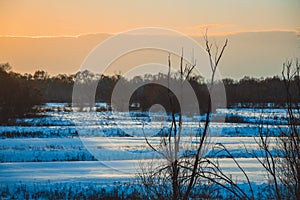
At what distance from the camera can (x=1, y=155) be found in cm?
1557

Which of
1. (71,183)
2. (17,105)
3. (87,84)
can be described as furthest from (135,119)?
(87,84)

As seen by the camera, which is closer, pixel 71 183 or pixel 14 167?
pixel 71 183

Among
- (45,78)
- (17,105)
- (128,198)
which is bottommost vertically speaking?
(128,198)

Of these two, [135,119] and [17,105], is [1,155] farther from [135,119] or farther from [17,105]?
[17,105]

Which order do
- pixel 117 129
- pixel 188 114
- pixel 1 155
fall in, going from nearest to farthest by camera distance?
pixel 1 155
pixel 117 129
pixel 188 114

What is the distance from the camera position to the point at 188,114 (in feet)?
110

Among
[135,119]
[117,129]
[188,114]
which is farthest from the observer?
[188,114]

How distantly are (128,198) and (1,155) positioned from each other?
296 inches

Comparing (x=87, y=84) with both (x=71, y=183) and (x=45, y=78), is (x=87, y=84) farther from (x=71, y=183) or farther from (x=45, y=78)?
(x=71, y=183)

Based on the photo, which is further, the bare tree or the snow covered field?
the snow covered field

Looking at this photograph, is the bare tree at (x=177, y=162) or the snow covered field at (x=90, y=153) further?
the snow covered field at (x=90, y=153)

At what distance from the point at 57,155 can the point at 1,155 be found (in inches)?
70.7

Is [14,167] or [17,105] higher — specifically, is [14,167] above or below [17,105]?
below

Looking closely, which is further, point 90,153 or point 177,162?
point 90,153
